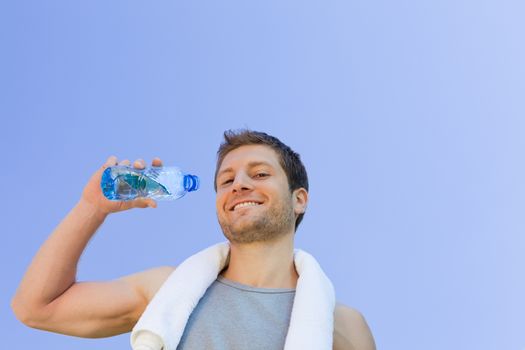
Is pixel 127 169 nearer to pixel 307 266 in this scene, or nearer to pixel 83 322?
pixel 83 322

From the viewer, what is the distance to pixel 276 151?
13.7ft

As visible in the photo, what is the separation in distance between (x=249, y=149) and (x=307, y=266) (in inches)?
31.4

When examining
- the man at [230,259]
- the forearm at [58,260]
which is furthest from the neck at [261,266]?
the forearm at [58,260]

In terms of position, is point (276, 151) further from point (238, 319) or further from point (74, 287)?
point (74, 287)

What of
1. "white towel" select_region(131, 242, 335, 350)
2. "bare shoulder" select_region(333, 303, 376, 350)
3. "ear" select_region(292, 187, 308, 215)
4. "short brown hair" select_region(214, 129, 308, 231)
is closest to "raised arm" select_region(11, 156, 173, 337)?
"white towel" select_region(131, 242, 335, 350)

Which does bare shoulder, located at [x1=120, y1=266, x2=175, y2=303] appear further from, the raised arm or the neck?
the neck

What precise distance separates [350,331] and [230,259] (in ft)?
2.59

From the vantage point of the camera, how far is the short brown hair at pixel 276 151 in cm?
413

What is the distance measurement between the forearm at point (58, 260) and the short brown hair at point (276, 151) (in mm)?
945

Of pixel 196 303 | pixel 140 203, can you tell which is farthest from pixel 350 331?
pixel 140 203

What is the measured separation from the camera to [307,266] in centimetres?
386

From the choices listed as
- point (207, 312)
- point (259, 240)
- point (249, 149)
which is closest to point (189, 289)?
point (207, 312)

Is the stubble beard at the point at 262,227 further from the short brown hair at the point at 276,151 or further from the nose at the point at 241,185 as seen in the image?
the short brown hair at the point at 276,151

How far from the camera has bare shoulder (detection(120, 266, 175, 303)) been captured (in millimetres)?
3645
